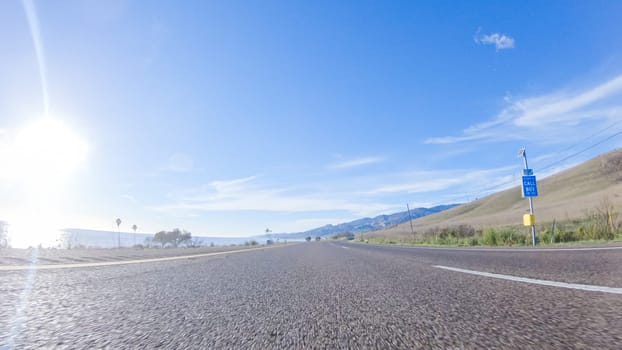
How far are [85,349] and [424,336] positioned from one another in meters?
1.26

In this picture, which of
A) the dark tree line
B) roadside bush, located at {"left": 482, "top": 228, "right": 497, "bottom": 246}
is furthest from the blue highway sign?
the dark tree line

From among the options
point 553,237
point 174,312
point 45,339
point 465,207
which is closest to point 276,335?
point 174,312

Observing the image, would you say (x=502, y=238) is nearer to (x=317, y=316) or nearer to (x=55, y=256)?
(x=317, y=316)

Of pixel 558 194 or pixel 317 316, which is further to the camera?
pixel 558 194

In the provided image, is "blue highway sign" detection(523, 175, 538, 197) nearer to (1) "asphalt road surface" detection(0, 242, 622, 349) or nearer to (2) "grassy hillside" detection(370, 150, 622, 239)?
(1) "asphalt road surface" detection(0, 242, 622, 349)

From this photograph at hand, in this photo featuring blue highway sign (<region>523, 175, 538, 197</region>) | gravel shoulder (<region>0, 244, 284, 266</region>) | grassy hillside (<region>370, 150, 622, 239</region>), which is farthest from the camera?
grassy hillside (<region>370, 150, 622, 239</region>)

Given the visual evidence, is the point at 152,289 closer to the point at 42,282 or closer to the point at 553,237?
the point at 42,282

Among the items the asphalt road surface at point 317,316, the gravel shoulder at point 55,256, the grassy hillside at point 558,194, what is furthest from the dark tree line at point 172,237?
A: the asphalt road surface at point 317,316

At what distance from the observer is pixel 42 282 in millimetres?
2414

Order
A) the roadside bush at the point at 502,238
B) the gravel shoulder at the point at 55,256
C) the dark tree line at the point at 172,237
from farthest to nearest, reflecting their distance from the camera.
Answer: the dark tree line at the point at 172,237 → the roadside bush at the point at 502,238 → the gravel shoulder at the point at 55,256

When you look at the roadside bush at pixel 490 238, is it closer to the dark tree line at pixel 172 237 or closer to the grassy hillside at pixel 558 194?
the grassy hillside at pixel 558 194

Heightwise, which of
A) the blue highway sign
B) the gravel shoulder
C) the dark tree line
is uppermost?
the blue highway sign

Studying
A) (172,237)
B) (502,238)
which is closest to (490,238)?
(502,238)

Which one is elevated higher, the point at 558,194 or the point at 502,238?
the point at 502,238
